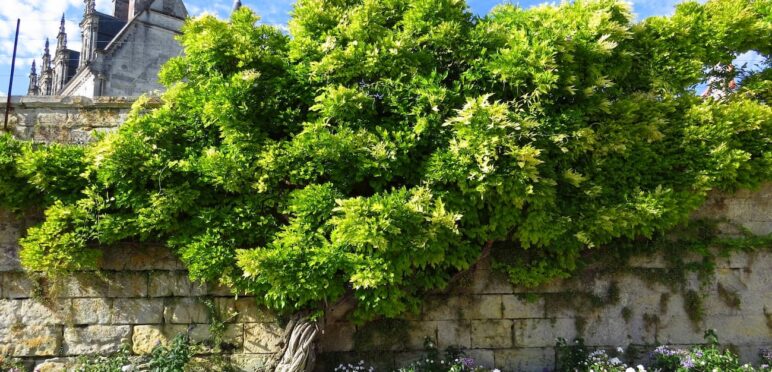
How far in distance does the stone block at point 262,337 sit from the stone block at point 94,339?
1087 millimetres

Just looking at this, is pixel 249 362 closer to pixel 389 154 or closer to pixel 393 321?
pixel 393 321

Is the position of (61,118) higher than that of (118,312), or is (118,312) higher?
(61,118)

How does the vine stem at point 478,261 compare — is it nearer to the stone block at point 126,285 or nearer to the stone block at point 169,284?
the stone block at point 169,284

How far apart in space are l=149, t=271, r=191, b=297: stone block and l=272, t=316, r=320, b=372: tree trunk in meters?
1.14

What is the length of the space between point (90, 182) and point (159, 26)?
45.3 feet

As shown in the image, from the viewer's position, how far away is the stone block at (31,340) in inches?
196

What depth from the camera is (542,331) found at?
207 inches

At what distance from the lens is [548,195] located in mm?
4496

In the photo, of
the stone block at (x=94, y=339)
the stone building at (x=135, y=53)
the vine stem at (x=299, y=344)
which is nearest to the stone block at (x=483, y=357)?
the vine stem at (x=299, y=344)

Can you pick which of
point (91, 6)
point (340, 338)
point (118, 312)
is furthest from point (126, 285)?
point (91, 6)

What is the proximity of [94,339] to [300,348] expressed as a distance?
1.96m

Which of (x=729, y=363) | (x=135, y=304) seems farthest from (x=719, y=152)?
Answer: (x=135, y=304)

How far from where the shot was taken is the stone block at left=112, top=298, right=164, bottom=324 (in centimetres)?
505

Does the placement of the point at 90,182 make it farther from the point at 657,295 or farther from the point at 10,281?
the point at 657,295
